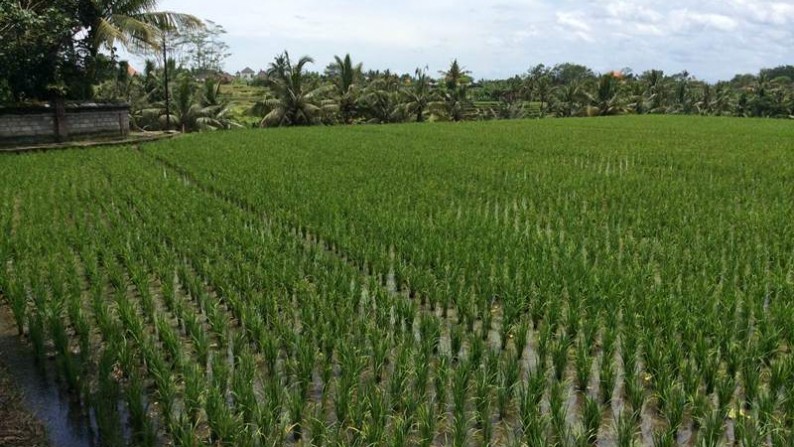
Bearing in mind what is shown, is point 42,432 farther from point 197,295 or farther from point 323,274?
point 323,274

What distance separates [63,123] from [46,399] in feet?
51.9

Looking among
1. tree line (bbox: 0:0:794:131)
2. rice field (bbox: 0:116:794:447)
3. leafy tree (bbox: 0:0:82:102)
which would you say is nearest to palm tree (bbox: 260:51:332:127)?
tree line (bbox: 0:0:794:131)

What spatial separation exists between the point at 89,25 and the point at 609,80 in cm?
2903

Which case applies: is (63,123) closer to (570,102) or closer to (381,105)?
(381,105)

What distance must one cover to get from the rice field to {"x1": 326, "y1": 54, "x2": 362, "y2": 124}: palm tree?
20306 mm

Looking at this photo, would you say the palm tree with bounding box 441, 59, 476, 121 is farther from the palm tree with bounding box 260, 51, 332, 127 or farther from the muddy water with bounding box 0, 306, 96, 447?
the muddy water with bounding box 0, 306, 96, 447

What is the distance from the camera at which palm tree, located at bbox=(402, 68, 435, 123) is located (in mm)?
31192

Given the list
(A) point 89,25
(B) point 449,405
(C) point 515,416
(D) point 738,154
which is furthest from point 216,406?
(A) point 89,25

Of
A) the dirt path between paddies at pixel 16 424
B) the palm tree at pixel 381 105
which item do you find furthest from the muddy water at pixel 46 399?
the palm tree at pixel 381 105

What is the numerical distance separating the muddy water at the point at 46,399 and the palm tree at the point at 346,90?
86.4 feet

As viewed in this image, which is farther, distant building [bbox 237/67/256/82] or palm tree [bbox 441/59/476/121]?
distant building [bbox 237/67/256/82]

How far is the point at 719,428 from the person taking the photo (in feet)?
9.39

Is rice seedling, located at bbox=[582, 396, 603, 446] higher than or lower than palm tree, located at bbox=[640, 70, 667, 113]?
lower

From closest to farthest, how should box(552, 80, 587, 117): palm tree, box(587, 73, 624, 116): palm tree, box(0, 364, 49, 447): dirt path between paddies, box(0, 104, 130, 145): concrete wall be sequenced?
1. box(0, 364, 49, 447): dirt path between paddies
2. box(0, 104, 130, 145): concrete wall
3. box(587, 73, 624, 116): palm tree
4. box(552, 80, 587, 117): palm tree
